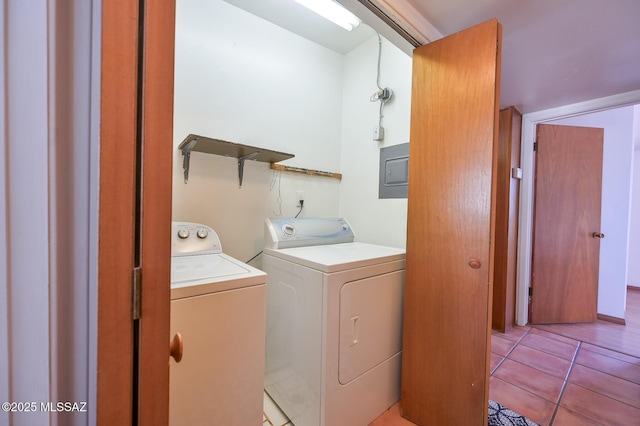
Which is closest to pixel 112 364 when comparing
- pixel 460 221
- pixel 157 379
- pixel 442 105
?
pixel 157 379

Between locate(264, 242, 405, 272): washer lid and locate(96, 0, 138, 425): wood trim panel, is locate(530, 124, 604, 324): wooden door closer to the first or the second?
locate(264, 242, 405, 272): washer lid

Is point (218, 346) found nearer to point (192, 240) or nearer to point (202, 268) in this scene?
point (202, 268)

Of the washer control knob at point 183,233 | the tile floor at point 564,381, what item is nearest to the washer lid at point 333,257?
the washer control knob at point 183,233

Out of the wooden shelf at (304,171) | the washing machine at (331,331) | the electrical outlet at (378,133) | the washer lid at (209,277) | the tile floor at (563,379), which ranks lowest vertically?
the tile floor at (563,379)

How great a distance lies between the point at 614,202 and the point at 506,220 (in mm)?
1551

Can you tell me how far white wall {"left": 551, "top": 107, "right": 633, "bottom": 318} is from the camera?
2.76 metres

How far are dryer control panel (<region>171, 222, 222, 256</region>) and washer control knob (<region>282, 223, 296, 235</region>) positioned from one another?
450 millimetres

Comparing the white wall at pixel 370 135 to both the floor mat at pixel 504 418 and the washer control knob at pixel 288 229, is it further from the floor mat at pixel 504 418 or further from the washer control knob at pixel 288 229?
the floor mat at pixel 504 418

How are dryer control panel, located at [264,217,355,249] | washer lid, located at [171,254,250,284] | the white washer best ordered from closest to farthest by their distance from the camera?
the white washer < washer lid, located at [171,254,250,284] < dryer control panel, located at [264,217,355,249]

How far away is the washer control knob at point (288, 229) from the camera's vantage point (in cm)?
179

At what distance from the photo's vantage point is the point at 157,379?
0.51 m

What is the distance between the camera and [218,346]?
1.02 meters

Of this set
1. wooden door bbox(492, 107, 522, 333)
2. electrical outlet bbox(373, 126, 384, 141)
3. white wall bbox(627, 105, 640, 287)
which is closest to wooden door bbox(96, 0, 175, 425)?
electrical outlet bbox(373, 126, 384, 141)

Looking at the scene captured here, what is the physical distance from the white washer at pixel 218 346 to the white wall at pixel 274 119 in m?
0.87
